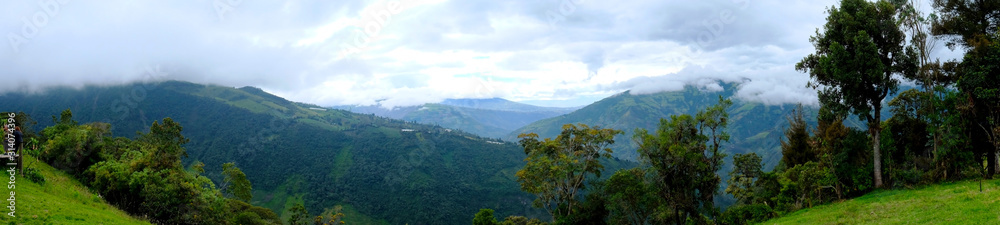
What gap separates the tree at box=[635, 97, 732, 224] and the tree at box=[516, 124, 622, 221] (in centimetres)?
638

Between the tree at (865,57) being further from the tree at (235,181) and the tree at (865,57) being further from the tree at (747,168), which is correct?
the tree at (235,181)

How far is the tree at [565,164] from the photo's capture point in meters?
37.4

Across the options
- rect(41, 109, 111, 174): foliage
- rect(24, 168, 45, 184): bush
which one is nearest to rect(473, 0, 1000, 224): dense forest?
rect(24, 168, 45, 184): bush

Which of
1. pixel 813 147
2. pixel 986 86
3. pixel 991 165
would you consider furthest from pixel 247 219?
pixel 986 86

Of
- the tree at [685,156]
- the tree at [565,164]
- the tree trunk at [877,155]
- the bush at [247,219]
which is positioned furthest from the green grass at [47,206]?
the tree trunk at [877,155]

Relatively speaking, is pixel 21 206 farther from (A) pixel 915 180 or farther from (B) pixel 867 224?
(A) pixel 915 180

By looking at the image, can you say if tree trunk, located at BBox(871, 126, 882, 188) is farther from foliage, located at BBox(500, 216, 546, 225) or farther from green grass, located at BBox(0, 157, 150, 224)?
green grass, located at BBox(0, 157, 150, 224)

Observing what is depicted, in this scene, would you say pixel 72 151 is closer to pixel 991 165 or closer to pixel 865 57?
pixel 865 57

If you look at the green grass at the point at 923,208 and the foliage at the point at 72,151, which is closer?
the green grass at the point at 923,208

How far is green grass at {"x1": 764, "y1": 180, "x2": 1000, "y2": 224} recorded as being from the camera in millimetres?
14909

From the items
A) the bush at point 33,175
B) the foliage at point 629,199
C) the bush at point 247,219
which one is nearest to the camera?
the bush at point 33,175

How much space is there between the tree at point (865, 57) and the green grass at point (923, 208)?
488 cm

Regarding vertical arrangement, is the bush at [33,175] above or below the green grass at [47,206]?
above

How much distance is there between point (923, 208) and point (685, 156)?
43.0 feet
